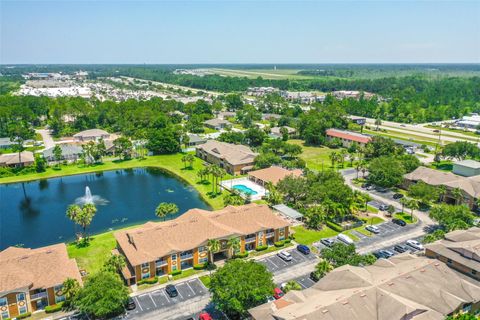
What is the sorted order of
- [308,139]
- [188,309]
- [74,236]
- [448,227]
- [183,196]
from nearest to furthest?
[188,309] → [448,227] → [74,236] → [183,196] → [308,139]

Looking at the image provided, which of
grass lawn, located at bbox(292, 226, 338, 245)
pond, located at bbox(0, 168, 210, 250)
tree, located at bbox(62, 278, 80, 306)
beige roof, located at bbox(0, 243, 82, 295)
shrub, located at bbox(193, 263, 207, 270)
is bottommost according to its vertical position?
pond, located at bbox(0, 168, 210, 250)

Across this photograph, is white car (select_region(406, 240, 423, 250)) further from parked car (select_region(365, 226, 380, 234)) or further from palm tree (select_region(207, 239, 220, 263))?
palm tree (select_region(207, 239, 220, 263))

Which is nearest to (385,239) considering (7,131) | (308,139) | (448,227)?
(448,227)

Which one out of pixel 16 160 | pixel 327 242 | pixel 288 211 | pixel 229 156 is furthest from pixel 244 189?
pixel 16 160

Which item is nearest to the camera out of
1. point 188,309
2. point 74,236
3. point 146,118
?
point 188,309

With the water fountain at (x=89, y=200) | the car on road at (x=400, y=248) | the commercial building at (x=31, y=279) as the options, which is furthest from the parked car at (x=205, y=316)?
the water fountain at (x=89, y=200)

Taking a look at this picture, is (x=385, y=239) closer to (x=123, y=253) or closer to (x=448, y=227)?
(x=448, y=227)

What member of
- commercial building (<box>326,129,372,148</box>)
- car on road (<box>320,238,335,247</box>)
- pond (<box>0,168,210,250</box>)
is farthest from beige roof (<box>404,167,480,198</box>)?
pond (<box>0,168,210,250</box>)

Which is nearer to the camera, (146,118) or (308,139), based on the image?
(308,139)
